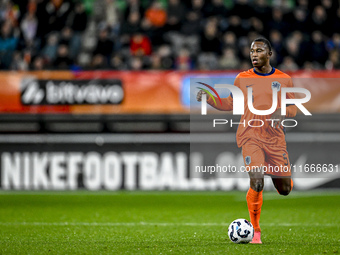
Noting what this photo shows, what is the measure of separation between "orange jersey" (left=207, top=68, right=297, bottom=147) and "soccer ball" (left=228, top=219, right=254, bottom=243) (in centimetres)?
77

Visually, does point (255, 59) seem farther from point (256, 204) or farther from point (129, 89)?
point (129, 89)

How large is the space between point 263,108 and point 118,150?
6.40m

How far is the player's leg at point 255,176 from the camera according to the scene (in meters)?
6.25

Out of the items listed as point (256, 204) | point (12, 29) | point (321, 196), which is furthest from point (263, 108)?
point (12, 29)

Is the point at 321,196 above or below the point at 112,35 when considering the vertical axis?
below

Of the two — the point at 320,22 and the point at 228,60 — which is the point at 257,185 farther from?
the point at 320,22

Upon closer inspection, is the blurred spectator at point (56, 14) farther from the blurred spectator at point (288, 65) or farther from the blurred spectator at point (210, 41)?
Result: the blurred spectator at point (288, 65)

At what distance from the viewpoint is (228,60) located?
1282cm

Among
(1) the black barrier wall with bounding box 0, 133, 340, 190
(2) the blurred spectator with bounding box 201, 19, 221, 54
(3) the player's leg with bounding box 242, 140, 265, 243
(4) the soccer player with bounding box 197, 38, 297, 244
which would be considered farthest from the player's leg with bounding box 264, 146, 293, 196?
(2) the blurred spectator with bounding box 201, 19, 221, 54

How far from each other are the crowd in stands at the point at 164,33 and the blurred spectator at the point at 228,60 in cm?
2

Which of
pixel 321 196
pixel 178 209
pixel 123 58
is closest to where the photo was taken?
pixel 178 209

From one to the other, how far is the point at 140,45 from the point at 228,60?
178 centimetres

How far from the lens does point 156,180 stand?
1235 cm

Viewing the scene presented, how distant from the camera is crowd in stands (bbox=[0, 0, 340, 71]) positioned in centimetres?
1290
